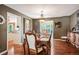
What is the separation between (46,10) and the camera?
245cm

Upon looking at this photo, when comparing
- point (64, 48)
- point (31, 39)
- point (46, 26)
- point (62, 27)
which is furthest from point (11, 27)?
point (64, 48)

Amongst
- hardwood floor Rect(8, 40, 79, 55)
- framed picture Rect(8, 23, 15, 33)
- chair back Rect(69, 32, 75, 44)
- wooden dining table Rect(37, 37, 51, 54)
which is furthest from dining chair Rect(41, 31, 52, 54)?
framed picture Rect(8, 23, 15, 33)

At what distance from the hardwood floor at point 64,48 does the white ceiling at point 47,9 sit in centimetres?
54

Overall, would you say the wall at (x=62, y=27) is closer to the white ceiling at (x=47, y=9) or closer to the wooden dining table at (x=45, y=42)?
the white ceiling at (x=47, y=9)

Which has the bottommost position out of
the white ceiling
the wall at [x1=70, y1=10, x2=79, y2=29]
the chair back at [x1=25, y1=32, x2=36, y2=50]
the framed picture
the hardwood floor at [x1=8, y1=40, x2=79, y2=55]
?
the hardwood floor at [x1=8, y1=40, x2=79, y2=55]

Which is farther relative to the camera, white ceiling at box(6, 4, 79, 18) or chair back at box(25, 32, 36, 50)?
chair back at box(25, 32, 36, 50)

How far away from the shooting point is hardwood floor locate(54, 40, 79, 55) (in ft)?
7.97

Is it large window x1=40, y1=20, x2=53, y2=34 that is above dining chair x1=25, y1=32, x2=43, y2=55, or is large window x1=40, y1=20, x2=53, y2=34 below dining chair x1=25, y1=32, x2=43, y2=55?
above

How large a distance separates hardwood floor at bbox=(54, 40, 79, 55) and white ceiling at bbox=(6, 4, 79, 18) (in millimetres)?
537

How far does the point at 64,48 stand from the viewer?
2.45m

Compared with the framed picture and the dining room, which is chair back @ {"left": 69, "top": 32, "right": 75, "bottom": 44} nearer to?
the dining room
